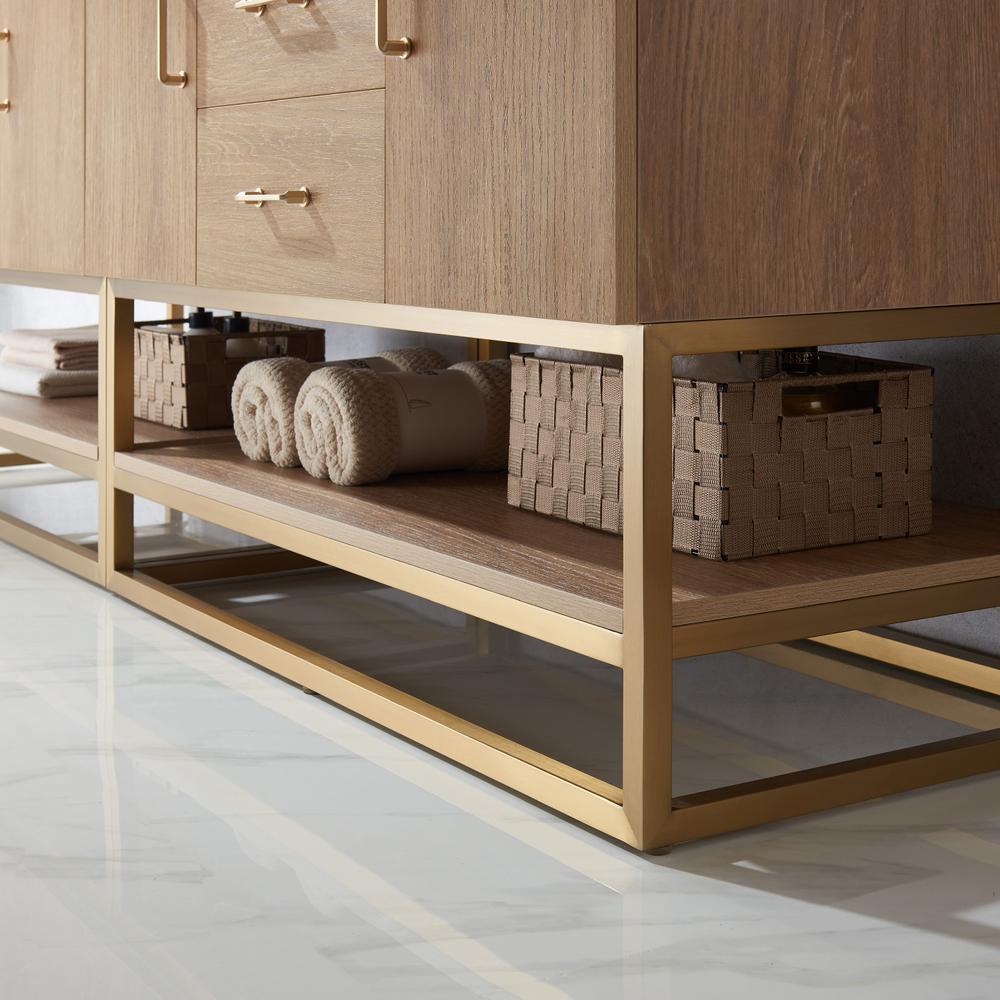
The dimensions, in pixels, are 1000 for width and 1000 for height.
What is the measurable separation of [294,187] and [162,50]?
369 millimetres

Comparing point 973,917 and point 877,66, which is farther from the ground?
→ point 877,66

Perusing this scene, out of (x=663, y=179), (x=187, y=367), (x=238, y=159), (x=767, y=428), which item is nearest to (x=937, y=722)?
(x=767, y=428)

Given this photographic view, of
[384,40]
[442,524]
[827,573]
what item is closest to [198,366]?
[442,524]

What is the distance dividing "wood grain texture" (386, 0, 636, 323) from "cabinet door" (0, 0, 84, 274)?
82 cm

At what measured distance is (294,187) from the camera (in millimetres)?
1482

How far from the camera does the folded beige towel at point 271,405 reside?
5.81 feet

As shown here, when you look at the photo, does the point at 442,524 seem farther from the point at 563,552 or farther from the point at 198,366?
the point at 198,366

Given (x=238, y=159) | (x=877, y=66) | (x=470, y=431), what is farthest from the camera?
(x=470, y=431)

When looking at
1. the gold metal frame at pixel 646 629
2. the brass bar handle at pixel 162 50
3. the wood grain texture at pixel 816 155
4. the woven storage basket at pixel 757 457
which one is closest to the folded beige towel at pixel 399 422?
the gold metal frame at pixel 646 629

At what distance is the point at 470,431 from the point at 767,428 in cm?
51

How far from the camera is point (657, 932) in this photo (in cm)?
99

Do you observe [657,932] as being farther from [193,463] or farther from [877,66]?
[193,463]

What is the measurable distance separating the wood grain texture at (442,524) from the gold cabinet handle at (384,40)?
1.41 ft

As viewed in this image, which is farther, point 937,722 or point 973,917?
point 937,722
